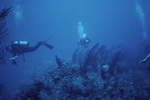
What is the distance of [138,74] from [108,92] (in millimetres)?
4596

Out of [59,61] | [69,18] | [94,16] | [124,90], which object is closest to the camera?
[124,90]

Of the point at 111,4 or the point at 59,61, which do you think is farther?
the point at 111,4

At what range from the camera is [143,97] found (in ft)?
16.3

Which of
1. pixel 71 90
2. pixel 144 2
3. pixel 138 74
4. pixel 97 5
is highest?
pixel 144 2

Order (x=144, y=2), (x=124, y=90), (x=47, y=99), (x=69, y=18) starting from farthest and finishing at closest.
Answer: (x=144, y=2)
(x=69, y=18)
(x=124, y=90)
(x=47, y=99)

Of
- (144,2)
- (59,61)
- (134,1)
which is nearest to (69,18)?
(134,1)

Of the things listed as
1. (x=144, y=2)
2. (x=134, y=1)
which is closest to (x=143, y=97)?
(x=134, y=1)

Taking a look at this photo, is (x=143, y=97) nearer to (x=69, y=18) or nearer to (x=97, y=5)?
(x=69, y=18)

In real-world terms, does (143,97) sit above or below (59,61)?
below

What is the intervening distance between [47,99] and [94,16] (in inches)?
5352

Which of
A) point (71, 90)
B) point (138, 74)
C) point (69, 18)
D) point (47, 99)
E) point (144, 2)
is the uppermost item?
point (144, 2)

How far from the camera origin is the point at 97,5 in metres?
112

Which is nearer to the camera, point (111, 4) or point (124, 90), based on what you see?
point (124, 90)

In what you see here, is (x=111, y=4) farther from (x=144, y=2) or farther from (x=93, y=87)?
(x=93, y=87)
